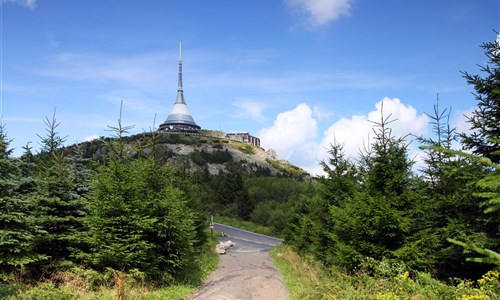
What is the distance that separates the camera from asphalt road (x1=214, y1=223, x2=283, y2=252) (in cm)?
3453

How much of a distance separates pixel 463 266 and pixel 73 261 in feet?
40.7

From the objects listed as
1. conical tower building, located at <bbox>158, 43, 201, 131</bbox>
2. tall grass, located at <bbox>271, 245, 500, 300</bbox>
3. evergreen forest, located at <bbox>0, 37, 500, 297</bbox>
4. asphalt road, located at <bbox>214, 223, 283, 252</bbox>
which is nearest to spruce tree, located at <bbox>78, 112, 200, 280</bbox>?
evergreen forest, located at <bbox>0, 37, 500, 297</bbox>

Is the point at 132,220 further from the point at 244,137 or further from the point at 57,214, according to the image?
the point at 244,137

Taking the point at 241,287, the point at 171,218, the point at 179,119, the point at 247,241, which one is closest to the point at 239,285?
the point at 241,287

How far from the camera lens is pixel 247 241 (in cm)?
3972

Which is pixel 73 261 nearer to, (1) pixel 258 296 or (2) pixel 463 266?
(1) pixel 258 296

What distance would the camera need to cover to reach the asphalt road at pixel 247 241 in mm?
34531

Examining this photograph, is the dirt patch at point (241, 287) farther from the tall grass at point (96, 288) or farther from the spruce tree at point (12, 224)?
the spruce tree at point (12, 224)

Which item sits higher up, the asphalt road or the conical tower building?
the conical tower building

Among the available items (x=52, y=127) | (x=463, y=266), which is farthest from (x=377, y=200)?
(x=52, y=127)

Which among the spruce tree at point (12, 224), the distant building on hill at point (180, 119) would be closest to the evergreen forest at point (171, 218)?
the spruce tree at point (12, 224)

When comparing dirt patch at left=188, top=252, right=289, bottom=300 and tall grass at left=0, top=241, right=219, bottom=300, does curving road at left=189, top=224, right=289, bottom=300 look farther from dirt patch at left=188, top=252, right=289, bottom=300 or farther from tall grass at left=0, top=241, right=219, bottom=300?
tall grass at left=0, top=241, right=219, bottom=300

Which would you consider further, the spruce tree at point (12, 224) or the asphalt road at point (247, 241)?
the asphalt road at point (247, 241)

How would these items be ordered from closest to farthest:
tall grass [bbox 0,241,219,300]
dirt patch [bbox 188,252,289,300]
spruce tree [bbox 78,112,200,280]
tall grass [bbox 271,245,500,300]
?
tall grass [bbox 271,245,500,300], tall grass [bbox 0,241,219,300], spruce tree [bbox 78,112,200,280], dirt patch [bbox 188,252,289,300]
